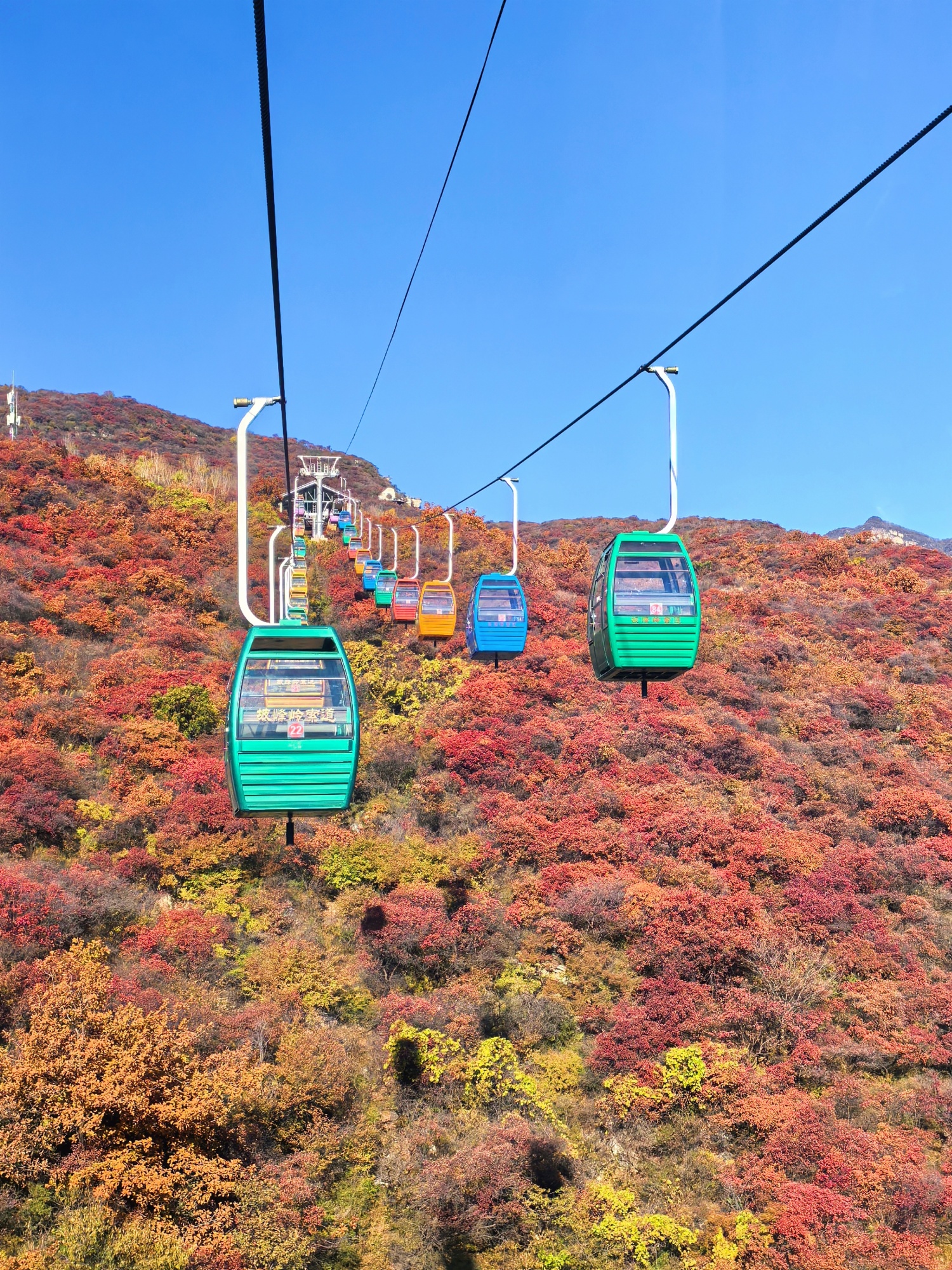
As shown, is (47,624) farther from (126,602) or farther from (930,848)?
(930,848)

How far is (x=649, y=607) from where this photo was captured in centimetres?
844

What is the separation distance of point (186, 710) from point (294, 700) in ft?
58.0

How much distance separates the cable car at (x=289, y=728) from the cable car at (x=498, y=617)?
17.8 feet

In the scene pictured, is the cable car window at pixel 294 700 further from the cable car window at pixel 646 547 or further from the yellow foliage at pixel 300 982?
the yellow foliage at pixel 300 982

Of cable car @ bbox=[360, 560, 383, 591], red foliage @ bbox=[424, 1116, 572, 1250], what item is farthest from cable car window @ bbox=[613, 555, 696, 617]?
cable car @ bbox=[360, 560, 383, 591]

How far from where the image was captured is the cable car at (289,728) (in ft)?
26.2

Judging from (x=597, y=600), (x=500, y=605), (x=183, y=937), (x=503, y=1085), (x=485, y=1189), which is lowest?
(x=485, y=1189)

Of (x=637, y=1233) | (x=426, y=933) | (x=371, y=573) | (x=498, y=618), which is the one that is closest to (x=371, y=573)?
(x=371, y=573)

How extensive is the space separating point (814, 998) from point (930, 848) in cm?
593

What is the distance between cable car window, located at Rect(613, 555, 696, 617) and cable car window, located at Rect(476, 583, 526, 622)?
5217 mm

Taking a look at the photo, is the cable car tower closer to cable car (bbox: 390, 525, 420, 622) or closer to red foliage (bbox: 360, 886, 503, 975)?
cable car (bbox: 390, 525, 420, 622)

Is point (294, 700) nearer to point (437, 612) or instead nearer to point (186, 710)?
point (437, 612)

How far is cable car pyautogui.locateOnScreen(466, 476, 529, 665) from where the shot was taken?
A: 44.9 ft

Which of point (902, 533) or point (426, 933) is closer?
point (426, 933)
